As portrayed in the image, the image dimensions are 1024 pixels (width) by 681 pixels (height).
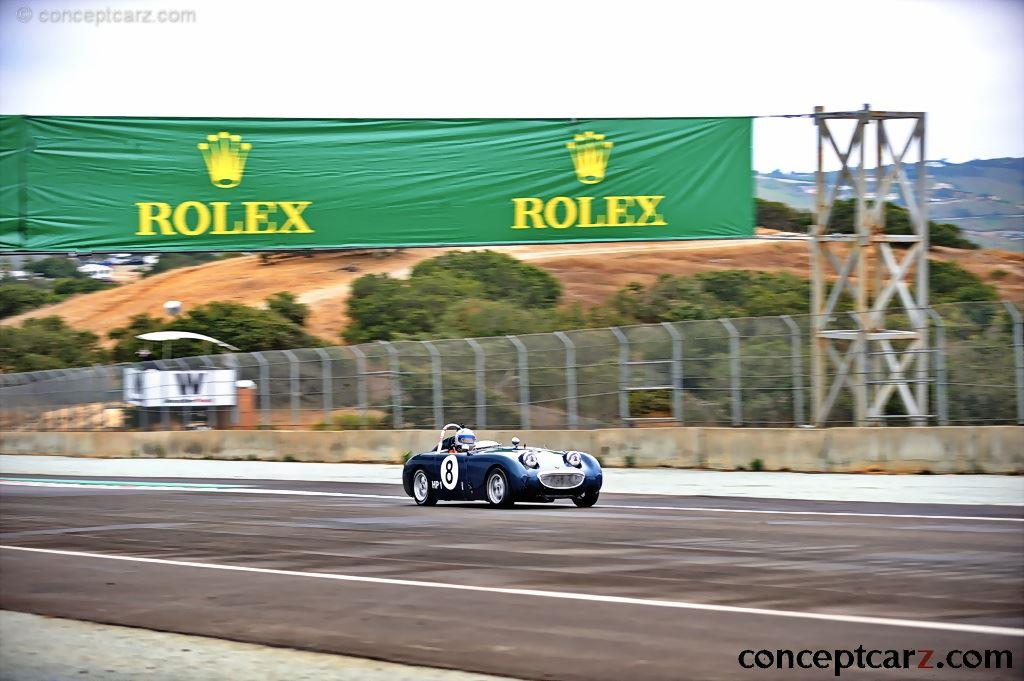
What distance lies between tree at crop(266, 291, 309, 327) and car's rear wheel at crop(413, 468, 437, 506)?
41151 millimetres

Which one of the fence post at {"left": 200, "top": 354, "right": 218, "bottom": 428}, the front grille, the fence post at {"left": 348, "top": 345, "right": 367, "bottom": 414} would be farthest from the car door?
the fence post at {"left": 200, "top": 354, "right": 218, "bottom": 428}

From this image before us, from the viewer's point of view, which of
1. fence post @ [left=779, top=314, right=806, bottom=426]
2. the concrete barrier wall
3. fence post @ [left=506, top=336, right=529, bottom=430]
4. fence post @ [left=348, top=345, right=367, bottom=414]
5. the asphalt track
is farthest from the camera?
fence post @ [left=348, top=345, right=367, bottom=414]

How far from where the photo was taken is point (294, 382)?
99.5ft

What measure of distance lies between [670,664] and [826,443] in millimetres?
14956

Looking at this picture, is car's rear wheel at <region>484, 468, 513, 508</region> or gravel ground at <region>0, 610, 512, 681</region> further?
car's rear wheel at <region>484, 468, 513, 508</region>

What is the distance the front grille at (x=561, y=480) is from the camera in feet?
51.6

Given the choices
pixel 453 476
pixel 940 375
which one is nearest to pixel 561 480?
pixel 453 476

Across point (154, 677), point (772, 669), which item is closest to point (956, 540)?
point (772, 669)

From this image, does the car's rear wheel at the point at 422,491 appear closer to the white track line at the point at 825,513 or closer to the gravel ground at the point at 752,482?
the white track line at the point at 825,513

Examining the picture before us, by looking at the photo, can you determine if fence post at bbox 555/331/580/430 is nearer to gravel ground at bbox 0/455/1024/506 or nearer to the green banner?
gravel ground at bbox 0/455/1024/506

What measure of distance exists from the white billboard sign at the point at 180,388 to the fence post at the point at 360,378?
17.7ft

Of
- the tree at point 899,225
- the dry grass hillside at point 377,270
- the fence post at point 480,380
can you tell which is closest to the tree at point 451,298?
the dry grass hillside at point 377,270

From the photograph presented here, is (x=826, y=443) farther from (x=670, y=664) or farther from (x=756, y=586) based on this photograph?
(x=670, y=664)

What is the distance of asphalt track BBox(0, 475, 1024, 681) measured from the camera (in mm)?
6977
